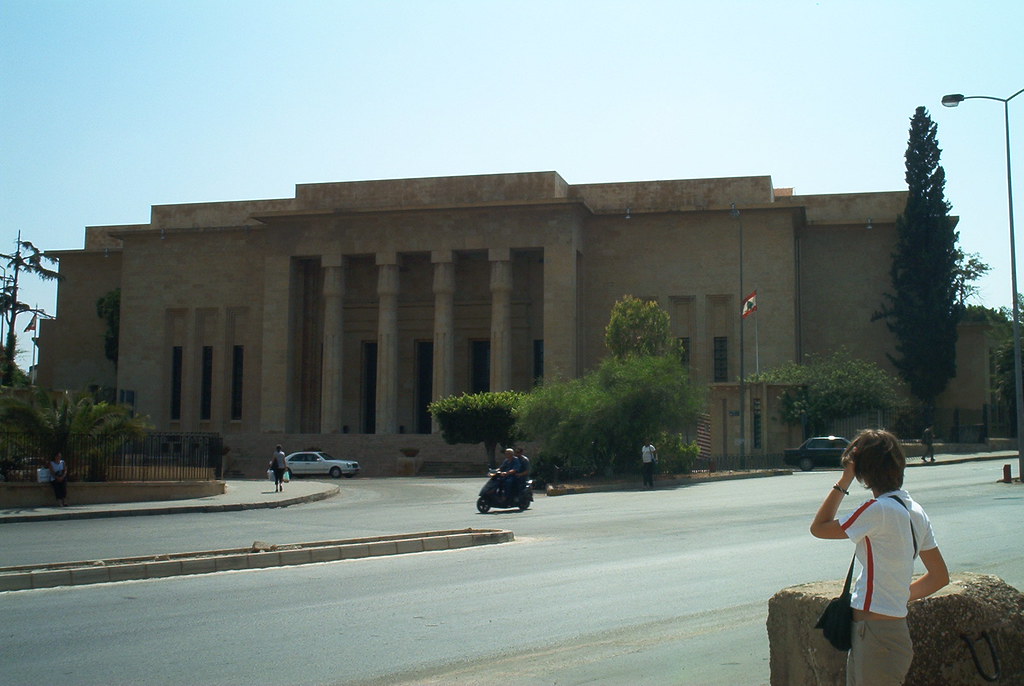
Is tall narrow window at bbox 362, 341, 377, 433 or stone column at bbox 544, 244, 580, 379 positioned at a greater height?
stone column at bbox 544, 244, 580, 379

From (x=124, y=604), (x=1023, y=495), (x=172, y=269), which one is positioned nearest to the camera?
(x=124, y=604)

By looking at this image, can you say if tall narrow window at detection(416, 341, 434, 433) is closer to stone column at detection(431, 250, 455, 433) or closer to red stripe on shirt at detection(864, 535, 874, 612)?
stone column at detection(431, 250, 455, 433)

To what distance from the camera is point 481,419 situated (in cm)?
4222

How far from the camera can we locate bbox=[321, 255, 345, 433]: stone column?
5156 centimetres

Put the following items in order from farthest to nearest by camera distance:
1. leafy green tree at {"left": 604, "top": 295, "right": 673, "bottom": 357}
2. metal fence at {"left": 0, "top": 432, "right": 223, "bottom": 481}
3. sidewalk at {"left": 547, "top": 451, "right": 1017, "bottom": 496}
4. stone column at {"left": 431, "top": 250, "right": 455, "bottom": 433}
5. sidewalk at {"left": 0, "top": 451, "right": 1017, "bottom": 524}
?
stone column at {"left": 431, "top": 250, "right": 455, "bottom": 433}, leafy green tree at {"left": 604, "top": 295, "right": 673, "bottom": 357}, sidewalk at {"left": 547, "top": 451, "right": 1017, "bottom": 496}, metal fence at {"left": 0, "top": 432, "right": 223, "bottom": 481}, sidewalk at {"left": 0, "top": 451, "right": 1017, "bottom": 524}

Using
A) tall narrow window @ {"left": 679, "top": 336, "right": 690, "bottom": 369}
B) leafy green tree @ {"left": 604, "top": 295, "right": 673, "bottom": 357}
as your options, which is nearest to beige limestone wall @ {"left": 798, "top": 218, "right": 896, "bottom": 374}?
tall narrow window @ {"left": 679, "top": 336, "right": 690, "bottom": 369}

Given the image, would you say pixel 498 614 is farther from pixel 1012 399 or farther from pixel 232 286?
pixel 1012 399

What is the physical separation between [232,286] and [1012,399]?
141ft

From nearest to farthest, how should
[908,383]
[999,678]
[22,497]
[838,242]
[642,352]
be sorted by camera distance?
[999,678] < [22,497] < [642,352] < [908,383] < [838,242]

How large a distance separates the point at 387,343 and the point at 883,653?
47801 mm

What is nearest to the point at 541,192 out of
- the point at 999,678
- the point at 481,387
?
the point at 481,387

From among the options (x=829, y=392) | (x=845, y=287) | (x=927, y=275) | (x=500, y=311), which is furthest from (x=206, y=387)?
(x=927, y=275)

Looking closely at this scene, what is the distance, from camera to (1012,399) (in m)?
55.8

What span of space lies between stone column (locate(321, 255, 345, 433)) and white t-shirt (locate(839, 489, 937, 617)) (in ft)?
A: 158
